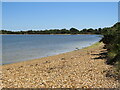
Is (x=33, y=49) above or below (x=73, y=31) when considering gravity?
below

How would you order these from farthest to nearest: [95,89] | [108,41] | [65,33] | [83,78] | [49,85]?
[65,33] < [108,41] < [83,78] < [49,85] < [95,89]

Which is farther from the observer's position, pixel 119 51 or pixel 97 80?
pixel 119 51

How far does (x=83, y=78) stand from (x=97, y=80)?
0.52 m

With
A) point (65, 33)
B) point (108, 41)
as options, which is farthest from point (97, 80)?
point (65, 33)

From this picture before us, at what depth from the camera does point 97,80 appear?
6.58m

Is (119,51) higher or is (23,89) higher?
(119,51)

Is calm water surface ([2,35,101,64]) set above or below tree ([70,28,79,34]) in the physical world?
below

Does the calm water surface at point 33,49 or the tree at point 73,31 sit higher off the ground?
the tree at point 73,31

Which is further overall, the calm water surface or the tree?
the tree

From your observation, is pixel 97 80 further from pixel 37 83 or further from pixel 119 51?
pixel 119 51

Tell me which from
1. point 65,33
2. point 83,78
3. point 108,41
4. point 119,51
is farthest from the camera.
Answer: point 65,33

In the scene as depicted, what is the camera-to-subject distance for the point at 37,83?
21.2 ft

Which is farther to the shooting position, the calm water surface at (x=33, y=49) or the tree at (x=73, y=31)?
the tree at (x=73, y=31)

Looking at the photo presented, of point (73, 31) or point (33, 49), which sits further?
point (73, 31)
